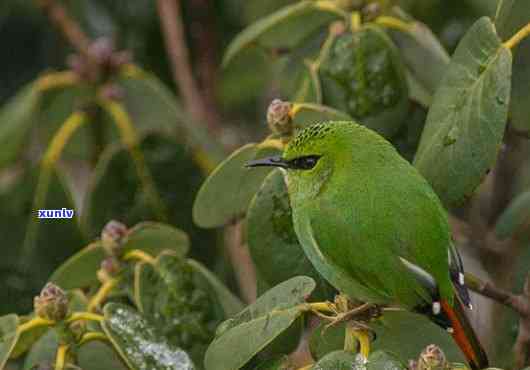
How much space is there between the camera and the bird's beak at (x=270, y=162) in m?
1.91

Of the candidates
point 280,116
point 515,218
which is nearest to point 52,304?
point 280,116

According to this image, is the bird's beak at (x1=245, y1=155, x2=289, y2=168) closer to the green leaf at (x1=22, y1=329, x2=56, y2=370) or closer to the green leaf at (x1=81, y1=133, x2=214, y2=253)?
the green leaf at (x1=22, y1=329, x2=56, y2=370)

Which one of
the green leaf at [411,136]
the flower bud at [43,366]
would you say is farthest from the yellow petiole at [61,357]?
the green leaf at [411,136]

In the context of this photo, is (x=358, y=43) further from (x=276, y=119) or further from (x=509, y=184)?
(x=509, y=184)

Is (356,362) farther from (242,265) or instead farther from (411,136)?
(242,265)

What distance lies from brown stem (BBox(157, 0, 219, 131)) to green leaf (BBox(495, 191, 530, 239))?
105 centimetres

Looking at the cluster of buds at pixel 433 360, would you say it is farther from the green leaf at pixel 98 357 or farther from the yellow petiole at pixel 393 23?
the yellow petiole at pixel 393 23

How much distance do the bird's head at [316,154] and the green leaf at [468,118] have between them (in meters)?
0.13

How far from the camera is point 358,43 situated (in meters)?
2.08

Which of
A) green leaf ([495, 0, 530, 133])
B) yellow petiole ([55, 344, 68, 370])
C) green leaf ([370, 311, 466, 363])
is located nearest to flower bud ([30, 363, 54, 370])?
yellow petiole ([55, 344, 68, 370])

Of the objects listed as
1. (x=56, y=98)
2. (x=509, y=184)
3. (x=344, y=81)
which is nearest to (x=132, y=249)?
(x=344, y=81)

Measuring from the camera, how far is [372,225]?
1791 mm

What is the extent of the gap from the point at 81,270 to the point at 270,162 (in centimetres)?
44

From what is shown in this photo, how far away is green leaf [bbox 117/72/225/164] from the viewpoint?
2.75 meters
